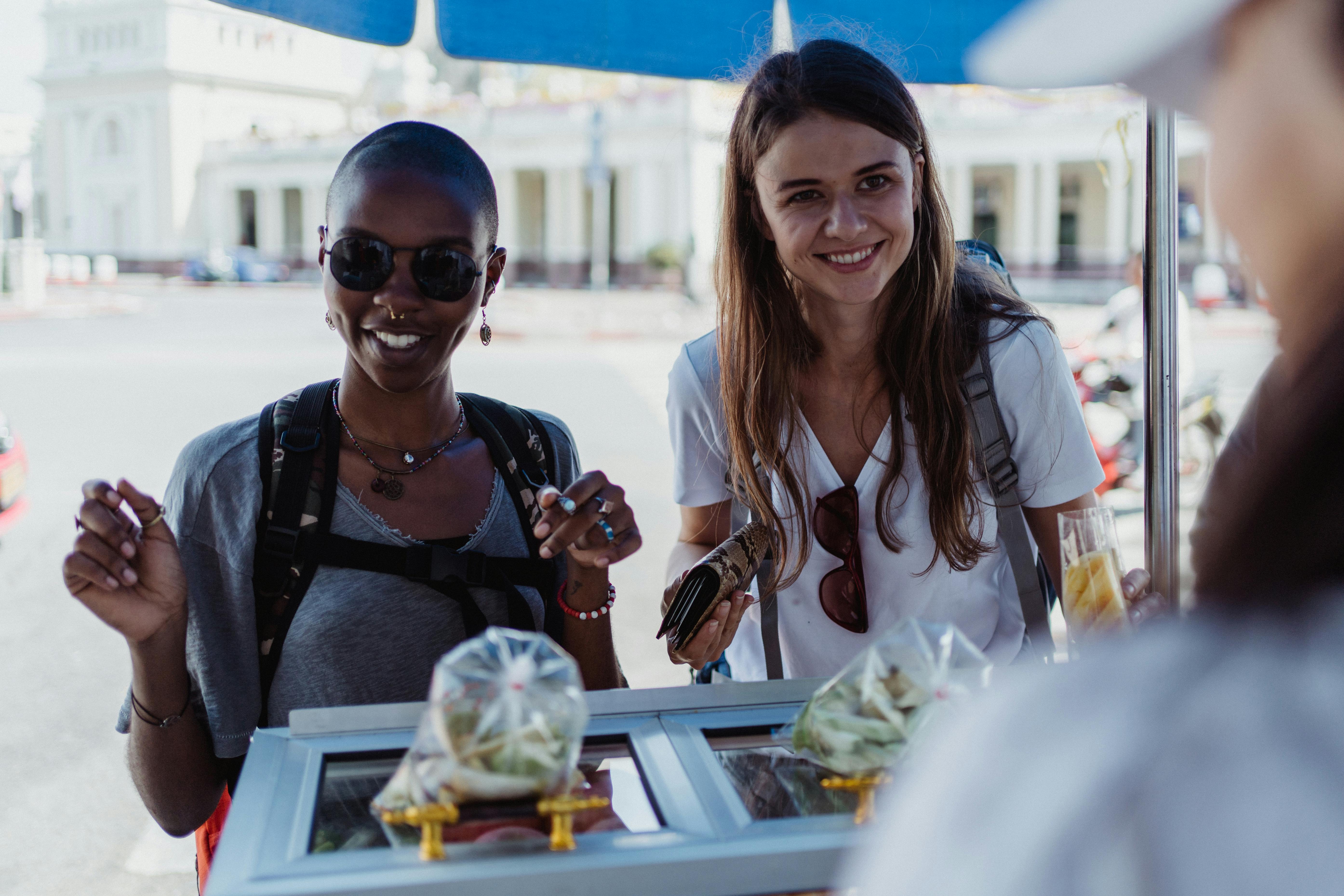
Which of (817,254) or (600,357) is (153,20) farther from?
(817,254)

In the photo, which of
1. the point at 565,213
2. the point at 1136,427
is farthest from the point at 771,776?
the point at 565,213

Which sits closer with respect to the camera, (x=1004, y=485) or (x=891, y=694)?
(x=891, y=694)

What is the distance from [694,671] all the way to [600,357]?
16121 mm

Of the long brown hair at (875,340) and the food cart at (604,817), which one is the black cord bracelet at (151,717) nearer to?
the food cart at (604,817)

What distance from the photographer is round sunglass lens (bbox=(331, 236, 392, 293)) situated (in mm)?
1806

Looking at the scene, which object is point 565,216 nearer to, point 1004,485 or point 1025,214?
point 1025,214

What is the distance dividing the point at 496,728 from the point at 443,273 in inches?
40.7

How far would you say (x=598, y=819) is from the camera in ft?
3.45

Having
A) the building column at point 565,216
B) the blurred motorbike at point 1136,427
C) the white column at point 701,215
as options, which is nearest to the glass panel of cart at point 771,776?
the blurred motorbike at point 1136,427

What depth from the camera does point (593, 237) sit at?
52.5 metres

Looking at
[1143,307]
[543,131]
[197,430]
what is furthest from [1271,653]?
[543,131]

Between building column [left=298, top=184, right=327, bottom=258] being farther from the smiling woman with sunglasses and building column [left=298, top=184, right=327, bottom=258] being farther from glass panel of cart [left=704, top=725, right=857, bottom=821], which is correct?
glass panel of cart [left=704, top=725, right=857, bottom=821]

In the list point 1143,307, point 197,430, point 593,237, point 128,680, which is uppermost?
point 593,237

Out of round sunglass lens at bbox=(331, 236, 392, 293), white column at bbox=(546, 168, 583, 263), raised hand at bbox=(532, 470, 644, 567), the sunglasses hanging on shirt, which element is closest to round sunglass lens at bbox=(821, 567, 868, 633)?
the sunglasses hanging on shirt
